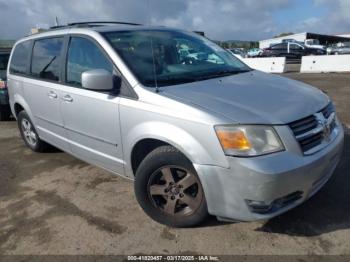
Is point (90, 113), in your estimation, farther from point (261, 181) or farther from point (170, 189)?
point (261, 181)

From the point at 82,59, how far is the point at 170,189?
1.74 metres

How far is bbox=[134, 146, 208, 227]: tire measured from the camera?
2.95 m

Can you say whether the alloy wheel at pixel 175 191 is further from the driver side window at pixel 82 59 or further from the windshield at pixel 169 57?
the driver side window at pixel 82 59

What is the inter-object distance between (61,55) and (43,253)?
2.25 m

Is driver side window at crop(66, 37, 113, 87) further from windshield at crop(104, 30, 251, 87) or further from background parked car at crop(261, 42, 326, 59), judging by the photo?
background parked car at crop(261, 42, 326, 59)

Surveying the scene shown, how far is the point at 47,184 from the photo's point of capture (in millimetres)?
4391

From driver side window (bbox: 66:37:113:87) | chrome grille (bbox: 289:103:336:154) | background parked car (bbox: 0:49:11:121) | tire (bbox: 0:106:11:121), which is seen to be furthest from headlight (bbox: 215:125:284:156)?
tire (bbox: 0:106:11:121)

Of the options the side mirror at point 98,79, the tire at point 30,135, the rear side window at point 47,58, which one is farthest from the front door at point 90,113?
the tire at point 30,135

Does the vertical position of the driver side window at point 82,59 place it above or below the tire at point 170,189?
above

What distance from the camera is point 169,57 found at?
370 centimetres

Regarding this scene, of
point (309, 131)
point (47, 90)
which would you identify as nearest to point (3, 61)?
point (47, 90)

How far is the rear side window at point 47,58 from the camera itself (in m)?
4.25

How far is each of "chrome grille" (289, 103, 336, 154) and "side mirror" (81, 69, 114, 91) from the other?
1.60 meters

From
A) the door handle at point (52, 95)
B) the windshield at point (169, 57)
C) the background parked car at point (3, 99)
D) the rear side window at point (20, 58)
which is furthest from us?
the background parked car at point (3, 99)
